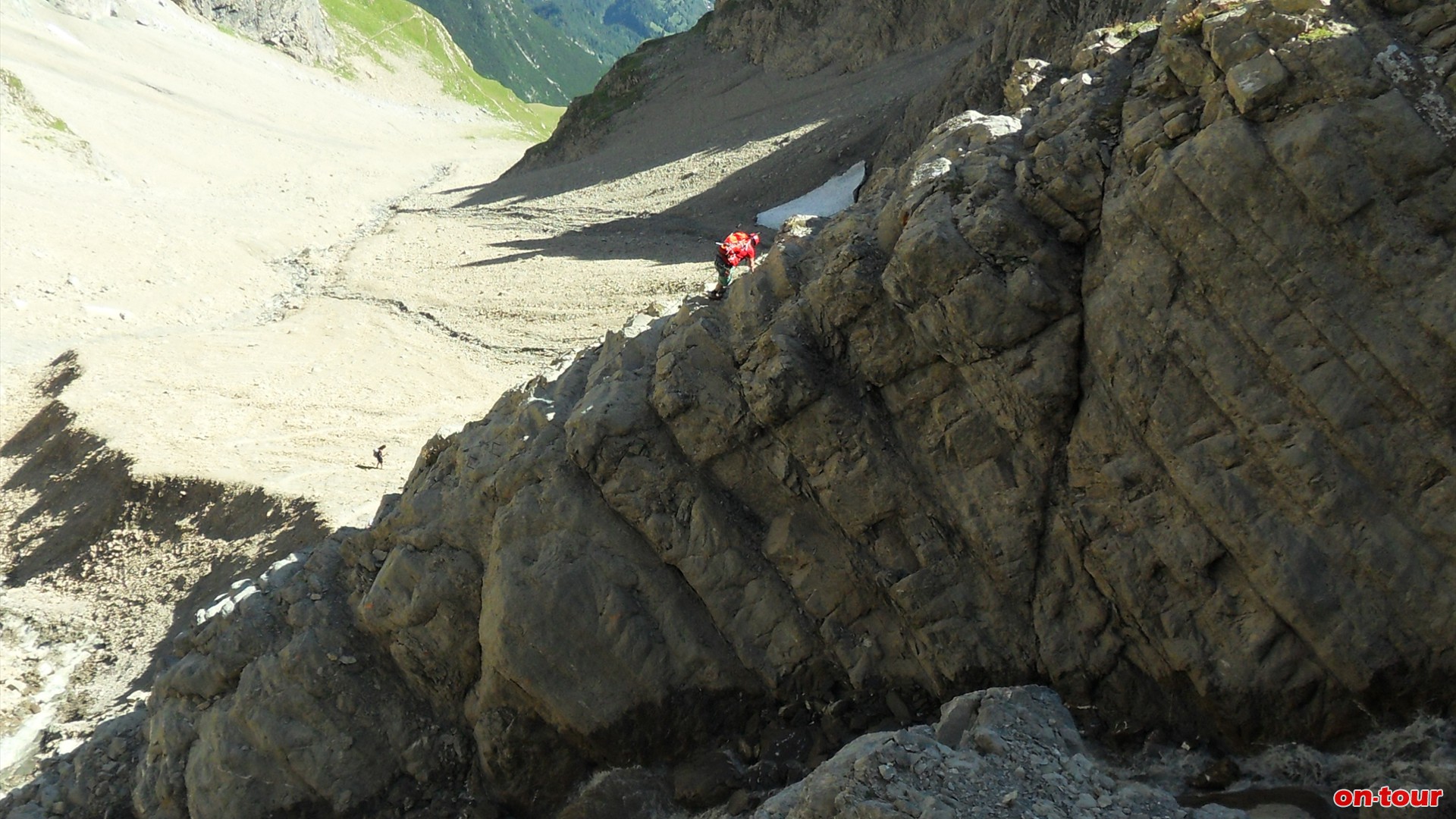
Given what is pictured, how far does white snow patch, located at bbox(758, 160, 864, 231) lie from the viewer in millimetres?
45188

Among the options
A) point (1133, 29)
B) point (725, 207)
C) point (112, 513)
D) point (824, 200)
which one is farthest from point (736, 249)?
point (725, 207)

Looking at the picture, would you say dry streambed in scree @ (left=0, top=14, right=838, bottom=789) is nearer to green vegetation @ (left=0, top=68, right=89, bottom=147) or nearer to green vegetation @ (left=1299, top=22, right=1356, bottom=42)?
green vegetation @ (left=0, top=68, right=89, bottom=147)

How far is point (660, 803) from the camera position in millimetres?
13922

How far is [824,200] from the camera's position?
151 feet

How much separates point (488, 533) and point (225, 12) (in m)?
156

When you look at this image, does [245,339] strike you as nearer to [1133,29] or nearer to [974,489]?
[974,489]

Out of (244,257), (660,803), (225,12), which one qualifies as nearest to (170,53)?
(225,12)

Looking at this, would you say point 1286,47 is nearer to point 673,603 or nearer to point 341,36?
point 673,603

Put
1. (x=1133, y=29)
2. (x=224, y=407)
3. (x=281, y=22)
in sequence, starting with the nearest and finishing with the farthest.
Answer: (x=1133, y=29) < (x=224, y=407) < (x=281, y=22)

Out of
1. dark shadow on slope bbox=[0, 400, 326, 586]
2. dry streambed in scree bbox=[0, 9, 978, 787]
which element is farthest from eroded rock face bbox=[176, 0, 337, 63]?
dark shadow on slope bbox=[0, 400, 326, 586]

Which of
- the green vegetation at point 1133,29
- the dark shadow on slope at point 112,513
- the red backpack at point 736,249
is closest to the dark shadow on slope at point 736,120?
the dark shadow on slope at point 112,513

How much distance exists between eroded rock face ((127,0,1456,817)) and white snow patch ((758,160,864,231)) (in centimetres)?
3002

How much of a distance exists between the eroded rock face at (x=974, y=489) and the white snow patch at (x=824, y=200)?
98.5ft

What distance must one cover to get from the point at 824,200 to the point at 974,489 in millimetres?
34827
